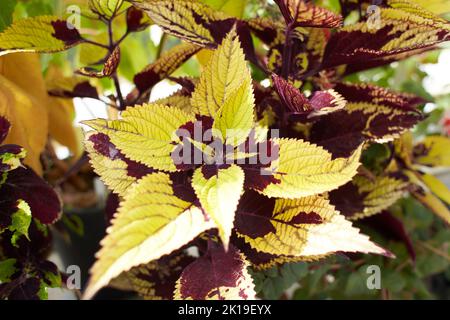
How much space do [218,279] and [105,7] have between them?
0.61 feet

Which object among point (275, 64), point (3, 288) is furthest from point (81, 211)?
point (275, 64)

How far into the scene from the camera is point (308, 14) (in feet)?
0.88

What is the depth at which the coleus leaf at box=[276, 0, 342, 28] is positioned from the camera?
26 centimetres

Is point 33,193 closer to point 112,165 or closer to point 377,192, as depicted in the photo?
point 112,165

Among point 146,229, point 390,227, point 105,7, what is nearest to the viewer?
point 146,229

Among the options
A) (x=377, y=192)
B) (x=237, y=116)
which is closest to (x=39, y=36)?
(x=237, y=116)

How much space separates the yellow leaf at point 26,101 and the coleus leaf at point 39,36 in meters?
0.04

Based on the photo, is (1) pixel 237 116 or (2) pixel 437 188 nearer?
(1) pixel 237 116

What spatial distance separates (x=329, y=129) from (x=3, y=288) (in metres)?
0.26

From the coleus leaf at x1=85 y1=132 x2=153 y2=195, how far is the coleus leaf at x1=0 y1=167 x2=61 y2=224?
72 mm

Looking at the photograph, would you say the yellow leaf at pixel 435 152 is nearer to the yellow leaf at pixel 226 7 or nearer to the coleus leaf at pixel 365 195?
the coleus leaf at pixel 365 195

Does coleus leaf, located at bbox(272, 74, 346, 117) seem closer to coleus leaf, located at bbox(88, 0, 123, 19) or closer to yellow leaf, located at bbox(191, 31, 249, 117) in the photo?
yellow leaf, located at bbox(191, 31, 249, 117)

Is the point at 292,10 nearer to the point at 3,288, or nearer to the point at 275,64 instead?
the point at 275,64
